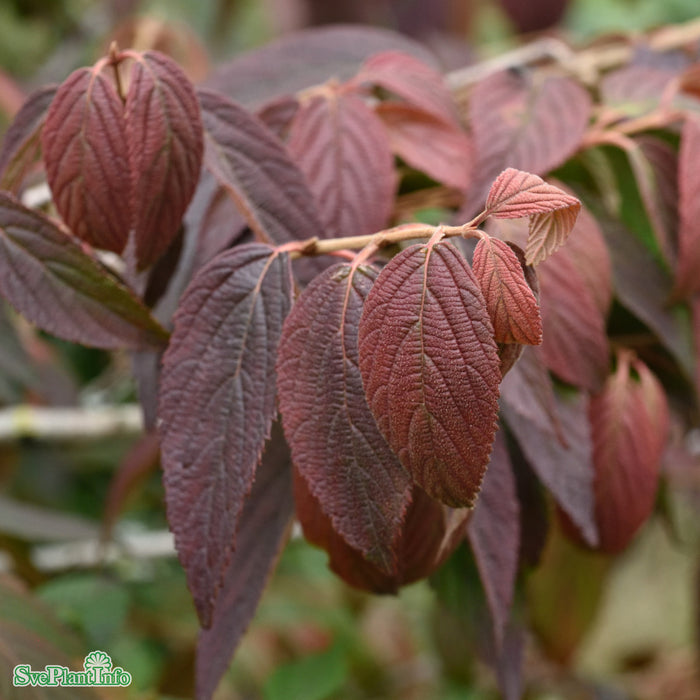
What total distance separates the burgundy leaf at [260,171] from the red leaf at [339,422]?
0.27 feet

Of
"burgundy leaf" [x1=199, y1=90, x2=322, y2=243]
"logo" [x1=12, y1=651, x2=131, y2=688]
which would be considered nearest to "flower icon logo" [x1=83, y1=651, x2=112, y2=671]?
"logo" [x1=12, y1=651, x2=131, y2=688]

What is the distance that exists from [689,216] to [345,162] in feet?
0.64

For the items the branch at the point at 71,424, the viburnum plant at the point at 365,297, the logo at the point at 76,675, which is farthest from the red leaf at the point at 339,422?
the branch at the point at 71,424

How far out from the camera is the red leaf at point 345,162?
405 mm

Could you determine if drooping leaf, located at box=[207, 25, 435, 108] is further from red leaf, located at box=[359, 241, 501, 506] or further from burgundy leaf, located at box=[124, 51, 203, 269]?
red leaf, located at box=[359, 241, 501, 506]

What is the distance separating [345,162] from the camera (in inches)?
16.3

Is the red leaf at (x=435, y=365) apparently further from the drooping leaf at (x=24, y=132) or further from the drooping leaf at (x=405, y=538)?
the drooping leaf at (x=24, y=132)

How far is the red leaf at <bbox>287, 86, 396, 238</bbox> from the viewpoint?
41 cm

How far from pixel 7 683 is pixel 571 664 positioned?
0.61m

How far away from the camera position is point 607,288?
42cm

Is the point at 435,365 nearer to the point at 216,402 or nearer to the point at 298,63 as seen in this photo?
the point at 216,402

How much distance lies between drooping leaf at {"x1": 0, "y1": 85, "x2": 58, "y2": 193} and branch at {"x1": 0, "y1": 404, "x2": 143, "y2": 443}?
14.4 inches

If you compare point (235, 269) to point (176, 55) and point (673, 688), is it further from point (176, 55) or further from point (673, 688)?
point (673, 688)

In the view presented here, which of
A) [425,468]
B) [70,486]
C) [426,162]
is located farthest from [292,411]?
[70,486]
